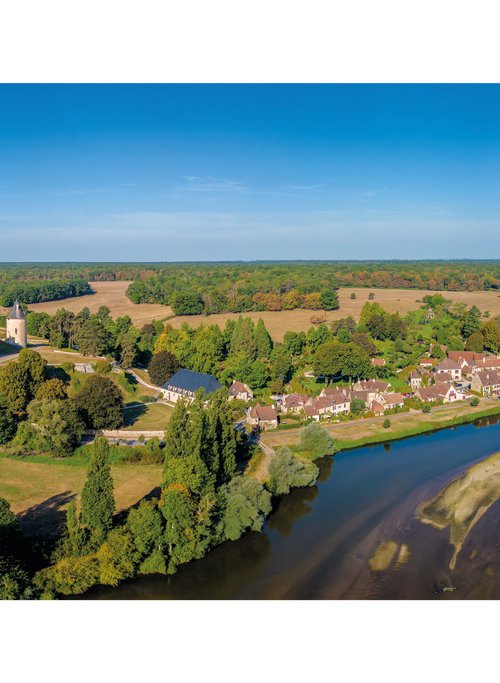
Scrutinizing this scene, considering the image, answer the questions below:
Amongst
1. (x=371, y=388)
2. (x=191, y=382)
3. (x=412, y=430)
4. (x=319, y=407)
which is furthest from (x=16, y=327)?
(x=412, y=430)

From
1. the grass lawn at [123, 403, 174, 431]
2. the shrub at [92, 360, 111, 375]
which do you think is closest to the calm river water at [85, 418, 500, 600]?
the grass lawn at [123, 403, 174, 431]

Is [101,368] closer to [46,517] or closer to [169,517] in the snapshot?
[46,517]

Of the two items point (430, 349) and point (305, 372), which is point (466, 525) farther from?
point (430, 349)

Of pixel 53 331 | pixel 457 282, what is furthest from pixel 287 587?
pixel 457 282

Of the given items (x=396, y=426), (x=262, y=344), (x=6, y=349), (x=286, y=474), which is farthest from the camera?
(x=262, y=344)

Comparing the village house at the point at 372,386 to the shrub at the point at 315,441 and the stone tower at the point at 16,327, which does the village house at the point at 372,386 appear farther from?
the stone tower at the point at 16,327

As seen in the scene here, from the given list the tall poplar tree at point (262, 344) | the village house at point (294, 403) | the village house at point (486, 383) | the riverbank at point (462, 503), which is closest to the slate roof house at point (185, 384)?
→ the village house at point (294, 403)
